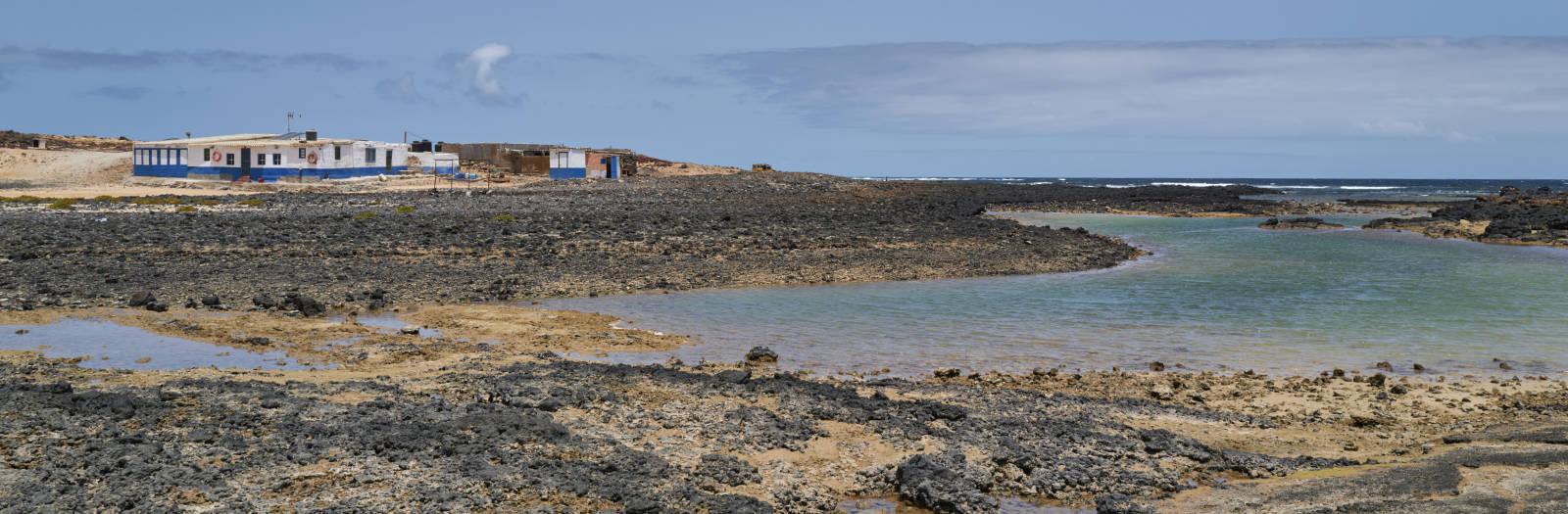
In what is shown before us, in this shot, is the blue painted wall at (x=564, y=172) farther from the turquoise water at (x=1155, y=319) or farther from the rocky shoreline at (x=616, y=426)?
the rocky shoreline at (x=616, y=426)

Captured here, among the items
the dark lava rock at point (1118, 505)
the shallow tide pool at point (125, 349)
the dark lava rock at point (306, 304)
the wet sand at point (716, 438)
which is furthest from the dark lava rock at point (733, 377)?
the dark lava rock at point (306, 304)

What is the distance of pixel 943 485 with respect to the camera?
7641 millimetres

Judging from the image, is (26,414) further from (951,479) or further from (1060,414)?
(1060,414)

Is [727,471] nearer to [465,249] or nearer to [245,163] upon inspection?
[465,249]

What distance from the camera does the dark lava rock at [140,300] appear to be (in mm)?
16172

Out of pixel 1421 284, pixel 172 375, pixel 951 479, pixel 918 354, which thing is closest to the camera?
pixel 951 479

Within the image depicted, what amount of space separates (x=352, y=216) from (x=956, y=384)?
2474cm

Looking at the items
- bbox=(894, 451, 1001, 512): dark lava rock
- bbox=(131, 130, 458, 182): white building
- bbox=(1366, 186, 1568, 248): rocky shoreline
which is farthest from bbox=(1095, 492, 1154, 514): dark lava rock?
bbox=(131, 130, 458, 182): white building

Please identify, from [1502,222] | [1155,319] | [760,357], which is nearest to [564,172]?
[1502,222]

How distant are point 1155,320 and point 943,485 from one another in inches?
438

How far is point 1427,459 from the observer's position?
8.26 m

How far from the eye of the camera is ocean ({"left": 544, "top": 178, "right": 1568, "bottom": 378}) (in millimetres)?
14008

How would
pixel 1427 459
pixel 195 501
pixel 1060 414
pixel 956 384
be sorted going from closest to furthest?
pixel 195 501, pixel 1427 459, pixel 1060 414, pixel 956 384

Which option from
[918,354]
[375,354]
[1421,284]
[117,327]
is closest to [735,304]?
[918,354]
